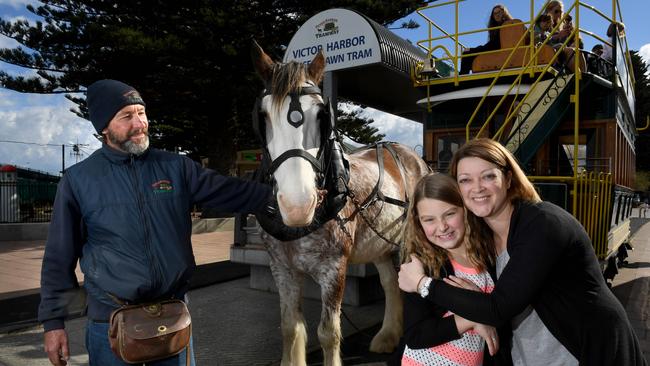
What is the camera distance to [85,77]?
14.9m

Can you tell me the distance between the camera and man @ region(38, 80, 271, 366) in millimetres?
1818

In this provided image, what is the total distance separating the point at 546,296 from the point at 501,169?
0.50 m

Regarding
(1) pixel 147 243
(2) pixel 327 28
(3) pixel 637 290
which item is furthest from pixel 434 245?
(3) pixel 637 290

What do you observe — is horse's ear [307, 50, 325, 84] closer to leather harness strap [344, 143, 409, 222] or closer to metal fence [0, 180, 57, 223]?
leather harness strap [344, 143, 409, 222]

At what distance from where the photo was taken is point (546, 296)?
1576 millimetres

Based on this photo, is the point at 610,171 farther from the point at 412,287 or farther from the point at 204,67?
the point at 204,67

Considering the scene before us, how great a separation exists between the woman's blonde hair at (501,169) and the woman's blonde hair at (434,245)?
0.04 metres

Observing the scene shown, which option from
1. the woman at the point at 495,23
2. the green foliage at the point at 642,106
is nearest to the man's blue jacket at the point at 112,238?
the woman at the point at 495,23

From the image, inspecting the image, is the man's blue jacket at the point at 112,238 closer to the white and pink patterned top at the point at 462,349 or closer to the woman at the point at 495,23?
the white and pink patterned top at the point at 462,349

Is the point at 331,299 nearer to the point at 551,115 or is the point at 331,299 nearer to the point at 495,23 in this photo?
the point at 551,115

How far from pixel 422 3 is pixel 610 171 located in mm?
11685

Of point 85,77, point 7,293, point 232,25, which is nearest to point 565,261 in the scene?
point 7,293

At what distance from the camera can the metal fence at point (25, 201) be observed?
40.9 feet

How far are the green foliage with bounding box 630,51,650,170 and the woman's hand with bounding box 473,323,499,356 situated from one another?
41.1m
